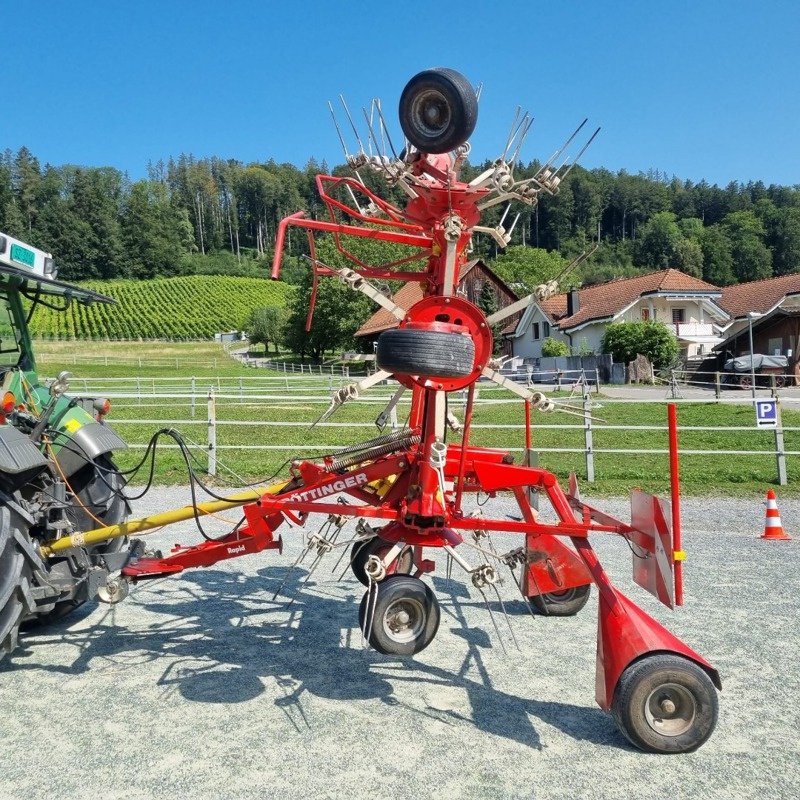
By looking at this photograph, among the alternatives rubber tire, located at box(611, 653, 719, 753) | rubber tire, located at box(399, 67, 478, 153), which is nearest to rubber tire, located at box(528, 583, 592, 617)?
rubber tire, located at box(611, 653, 719, 753)

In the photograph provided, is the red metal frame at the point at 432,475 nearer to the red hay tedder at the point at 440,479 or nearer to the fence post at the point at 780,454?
the red hay tedder at the point at 440,479

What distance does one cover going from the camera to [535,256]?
3403 inches

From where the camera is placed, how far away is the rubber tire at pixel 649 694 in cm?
363

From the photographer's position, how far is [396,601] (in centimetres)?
441

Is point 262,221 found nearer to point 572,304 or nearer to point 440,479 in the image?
point 572,304

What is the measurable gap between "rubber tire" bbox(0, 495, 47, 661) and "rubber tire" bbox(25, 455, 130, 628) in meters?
0.82

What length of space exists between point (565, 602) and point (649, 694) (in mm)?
2008

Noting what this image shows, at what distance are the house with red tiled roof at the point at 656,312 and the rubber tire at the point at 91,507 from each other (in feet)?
121

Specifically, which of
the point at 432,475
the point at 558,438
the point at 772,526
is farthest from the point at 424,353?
the point at 558,438

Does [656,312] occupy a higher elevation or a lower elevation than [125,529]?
higher

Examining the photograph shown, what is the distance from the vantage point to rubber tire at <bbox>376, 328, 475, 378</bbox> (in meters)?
3.66

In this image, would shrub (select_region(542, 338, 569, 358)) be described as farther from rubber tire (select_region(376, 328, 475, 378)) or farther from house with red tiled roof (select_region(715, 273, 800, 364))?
rubber tire (select_region(376, 328, 475, 378))

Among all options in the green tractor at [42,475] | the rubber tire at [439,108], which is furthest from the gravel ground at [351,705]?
the rubber tire at [439,108]

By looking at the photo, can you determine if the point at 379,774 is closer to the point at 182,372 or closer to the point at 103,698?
the point at 103,698
